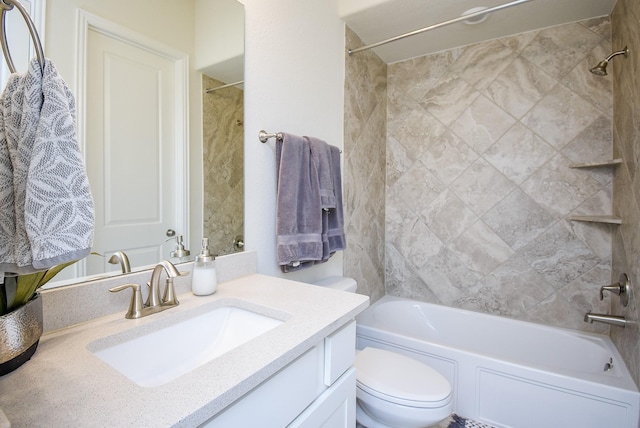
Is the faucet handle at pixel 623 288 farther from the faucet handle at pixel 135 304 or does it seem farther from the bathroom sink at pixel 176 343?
the faucet handle at pixel 135 304

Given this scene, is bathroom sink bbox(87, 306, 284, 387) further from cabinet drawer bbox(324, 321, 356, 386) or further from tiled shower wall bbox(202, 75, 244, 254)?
tiled shower wall bbox(202, 75, 244, 254)

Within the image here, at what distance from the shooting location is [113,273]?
877mm

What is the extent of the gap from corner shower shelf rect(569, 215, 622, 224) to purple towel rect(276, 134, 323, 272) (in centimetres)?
157

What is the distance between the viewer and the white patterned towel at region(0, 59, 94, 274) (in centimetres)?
46

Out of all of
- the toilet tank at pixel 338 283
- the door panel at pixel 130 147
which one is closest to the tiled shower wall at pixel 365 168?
the toilet tank at pixel 338 283

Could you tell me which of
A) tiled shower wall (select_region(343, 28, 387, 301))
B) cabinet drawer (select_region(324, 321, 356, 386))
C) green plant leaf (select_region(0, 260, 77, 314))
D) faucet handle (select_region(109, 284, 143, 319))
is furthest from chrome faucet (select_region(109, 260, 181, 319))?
tiled shower wall (select_region(343, 28, 387, 301))

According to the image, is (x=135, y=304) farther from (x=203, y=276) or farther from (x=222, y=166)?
(x=222, y=166)

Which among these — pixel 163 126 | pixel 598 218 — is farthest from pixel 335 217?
pixel 598 218

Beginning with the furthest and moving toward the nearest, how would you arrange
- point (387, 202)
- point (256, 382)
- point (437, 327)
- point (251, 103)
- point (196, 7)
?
point (387, 202)
point (437, 327)
point (251, 103)
point (196, 7)
point (256, 382)

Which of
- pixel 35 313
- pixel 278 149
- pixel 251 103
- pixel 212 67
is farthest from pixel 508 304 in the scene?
pixel 35 313

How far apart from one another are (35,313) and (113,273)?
11.2 inches

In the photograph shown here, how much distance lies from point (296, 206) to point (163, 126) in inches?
24.4

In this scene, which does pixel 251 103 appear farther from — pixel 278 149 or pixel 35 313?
pixel 35 313

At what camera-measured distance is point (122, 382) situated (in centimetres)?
53
